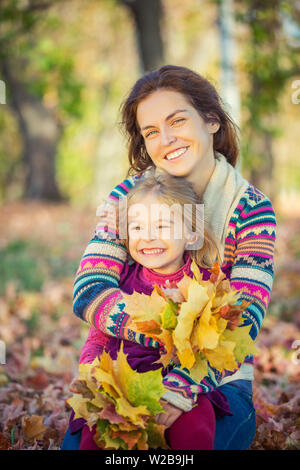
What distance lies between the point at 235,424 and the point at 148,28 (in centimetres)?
696

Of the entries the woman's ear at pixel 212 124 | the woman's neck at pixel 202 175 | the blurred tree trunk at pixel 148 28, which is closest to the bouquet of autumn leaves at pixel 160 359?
the woman's neck at pixel 202 175

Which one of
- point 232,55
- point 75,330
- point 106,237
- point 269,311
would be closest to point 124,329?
point 106,237

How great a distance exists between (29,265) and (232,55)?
11.9 feet

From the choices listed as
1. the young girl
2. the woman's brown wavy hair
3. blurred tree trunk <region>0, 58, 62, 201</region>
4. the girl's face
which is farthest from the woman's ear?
blurred tree trunk <region>0, 58, 62, 201</region>

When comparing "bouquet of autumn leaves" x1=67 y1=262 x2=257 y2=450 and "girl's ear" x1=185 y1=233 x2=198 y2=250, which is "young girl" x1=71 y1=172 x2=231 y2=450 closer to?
"girl's ear" x1=185 y1=233 x2=198 y2=250

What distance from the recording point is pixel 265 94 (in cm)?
784

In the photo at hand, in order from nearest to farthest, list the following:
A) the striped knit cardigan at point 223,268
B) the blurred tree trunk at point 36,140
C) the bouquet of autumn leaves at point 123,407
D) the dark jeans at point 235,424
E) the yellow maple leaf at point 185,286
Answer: the bouquet of autumn leaves at point 123,407 < the yellow maple leaf at point 185,286 < the dark jeans at point 235,424 < the striped knit cardigan at point 223,268 < the blurred tree trunk at point 36,140

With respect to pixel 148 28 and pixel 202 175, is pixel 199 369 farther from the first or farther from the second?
pixel 148 28

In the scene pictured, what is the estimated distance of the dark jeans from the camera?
2020mm

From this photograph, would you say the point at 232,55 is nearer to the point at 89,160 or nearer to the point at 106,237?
the point at 106,237

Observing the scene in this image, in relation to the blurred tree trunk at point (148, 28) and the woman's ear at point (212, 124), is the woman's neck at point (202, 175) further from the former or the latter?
the blurred tree trunk at point (148, 28)

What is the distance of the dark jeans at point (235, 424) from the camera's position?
6.63ft

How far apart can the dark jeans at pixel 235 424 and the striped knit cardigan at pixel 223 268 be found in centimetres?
7

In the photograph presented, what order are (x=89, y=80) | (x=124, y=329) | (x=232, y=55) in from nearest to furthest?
(x=124, y=329)
(x=232, y=55)
(x=89, y=80)
